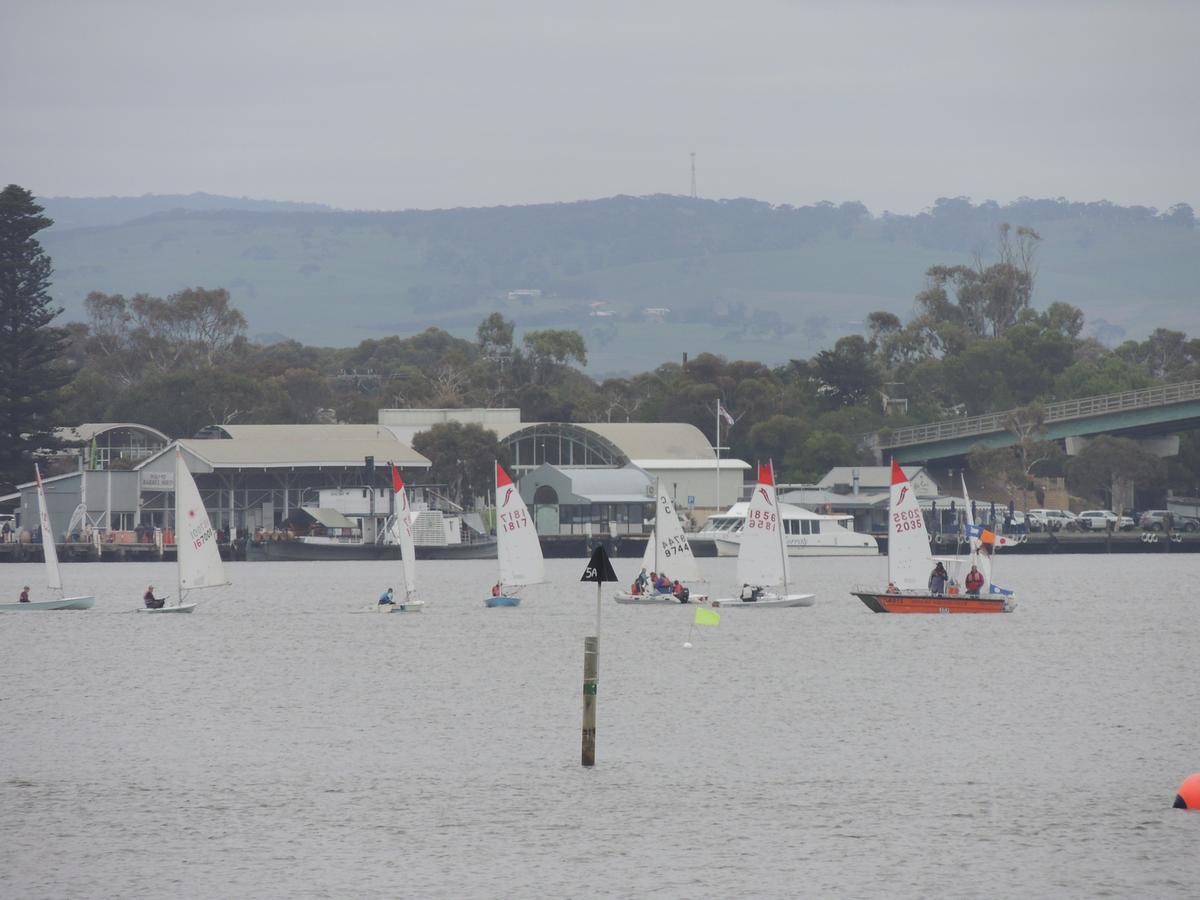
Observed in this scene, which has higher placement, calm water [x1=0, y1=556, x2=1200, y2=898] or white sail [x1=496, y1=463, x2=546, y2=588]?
white sail [x1=496, y1=463, x2=546, y2=588]

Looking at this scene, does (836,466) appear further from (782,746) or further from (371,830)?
(371,830)

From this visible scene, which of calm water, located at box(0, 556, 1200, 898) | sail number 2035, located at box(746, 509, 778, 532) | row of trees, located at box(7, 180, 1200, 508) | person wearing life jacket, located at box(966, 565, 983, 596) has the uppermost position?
row of trees, located at box(7, 180, 1200, 508)

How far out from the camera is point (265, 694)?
47.3m

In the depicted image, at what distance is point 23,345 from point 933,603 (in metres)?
87.0

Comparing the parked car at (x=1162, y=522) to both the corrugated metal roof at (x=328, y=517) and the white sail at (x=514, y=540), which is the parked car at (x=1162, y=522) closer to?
the corrugated metal roof at (x=328, y=517)

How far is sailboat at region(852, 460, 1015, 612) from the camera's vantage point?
6700cm

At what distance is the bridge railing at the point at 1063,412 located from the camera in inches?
5699

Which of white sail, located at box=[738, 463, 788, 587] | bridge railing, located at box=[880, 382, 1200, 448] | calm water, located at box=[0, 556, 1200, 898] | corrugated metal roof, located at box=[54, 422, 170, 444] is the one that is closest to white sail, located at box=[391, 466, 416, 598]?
calm water, located at box=[0, 556, 1200, 898]

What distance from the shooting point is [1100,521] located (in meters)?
155

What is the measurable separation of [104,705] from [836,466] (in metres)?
123

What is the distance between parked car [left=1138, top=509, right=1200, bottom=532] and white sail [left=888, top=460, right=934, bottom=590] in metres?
85.3

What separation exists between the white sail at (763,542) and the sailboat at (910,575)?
4208 mm

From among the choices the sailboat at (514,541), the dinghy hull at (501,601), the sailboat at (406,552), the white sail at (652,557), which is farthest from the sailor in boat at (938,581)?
the sailboat at (406,552)

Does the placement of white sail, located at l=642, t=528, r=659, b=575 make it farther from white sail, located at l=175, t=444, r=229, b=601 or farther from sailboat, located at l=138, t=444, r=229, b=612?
white sail, located at l=175, t=444, r=229, b=601
